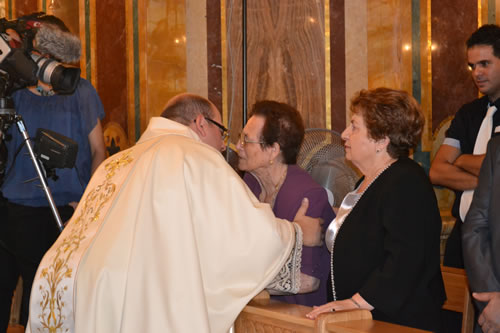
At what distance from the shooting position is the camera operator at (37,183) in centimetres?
362

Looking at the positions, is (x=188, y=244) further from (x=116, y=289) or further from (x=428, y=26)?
(x=428, y=26)

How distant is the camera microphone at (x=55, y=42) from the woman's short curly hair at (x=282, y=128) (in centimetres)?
98

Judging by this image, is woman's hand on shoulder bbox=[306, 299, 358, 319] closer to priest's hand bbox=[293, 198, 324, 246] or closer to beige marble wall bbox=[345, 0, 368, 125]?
priest's hand bbox=[293, 198, 324, 246]

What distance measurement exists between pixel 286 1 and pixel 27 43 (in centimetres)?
244

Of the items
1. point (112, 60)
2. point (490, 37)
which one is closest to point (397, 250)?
point (490, 37)

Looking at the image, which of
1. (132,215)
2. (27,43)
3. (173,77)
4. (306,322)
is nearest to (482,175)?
(306,322)

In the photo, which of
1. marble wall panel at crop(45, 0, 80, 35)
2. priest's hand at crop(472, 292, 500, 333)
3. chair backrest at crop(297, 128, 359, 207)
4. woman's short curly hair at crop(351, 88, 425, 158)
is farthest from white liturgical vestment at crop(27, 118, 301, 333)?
marble wall panel at crop(45, 0, 80, 35)

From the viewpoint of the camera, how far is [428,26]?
4.60 m

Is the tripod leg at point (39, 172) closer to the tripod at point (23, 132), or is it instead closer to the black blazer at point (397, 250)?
the tripod at point (23, 132)

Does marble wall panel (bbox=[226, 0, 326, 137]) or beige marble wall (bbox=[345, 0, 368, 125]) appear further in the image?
marble wall panel (bbox=[226, 0, 326, 137])

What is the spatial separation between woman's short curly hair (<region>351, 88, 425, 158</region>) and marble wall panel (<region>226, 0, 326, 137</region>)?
215cm

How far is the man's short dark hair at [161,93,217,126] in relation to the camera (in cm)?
310

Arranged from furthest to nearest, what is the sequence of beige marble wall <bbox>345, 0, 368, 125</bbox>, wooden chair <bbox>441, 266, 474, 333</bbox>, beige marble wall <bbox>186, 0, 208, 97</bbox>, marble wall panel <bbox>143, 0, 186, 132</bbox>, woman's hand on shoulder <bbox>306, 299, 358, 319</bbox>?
marble wall panel <bbox>143, 0, 186, 132</bbox> → beige marble wall <bbox>186, 0, 208, 97</bbox> → beige marble wall <bbox>345, 0, 368, 125</bbox> → wooden chair <bbox>441, 266, 474, 333</bbox> → woman's hand on shoulder <bbox>306, 299, 358, 319</bbox>

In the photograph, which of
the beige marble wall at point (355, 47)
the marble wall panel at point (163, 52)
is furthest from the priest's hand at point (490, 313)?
the marble wall panel at point (163, 52)
